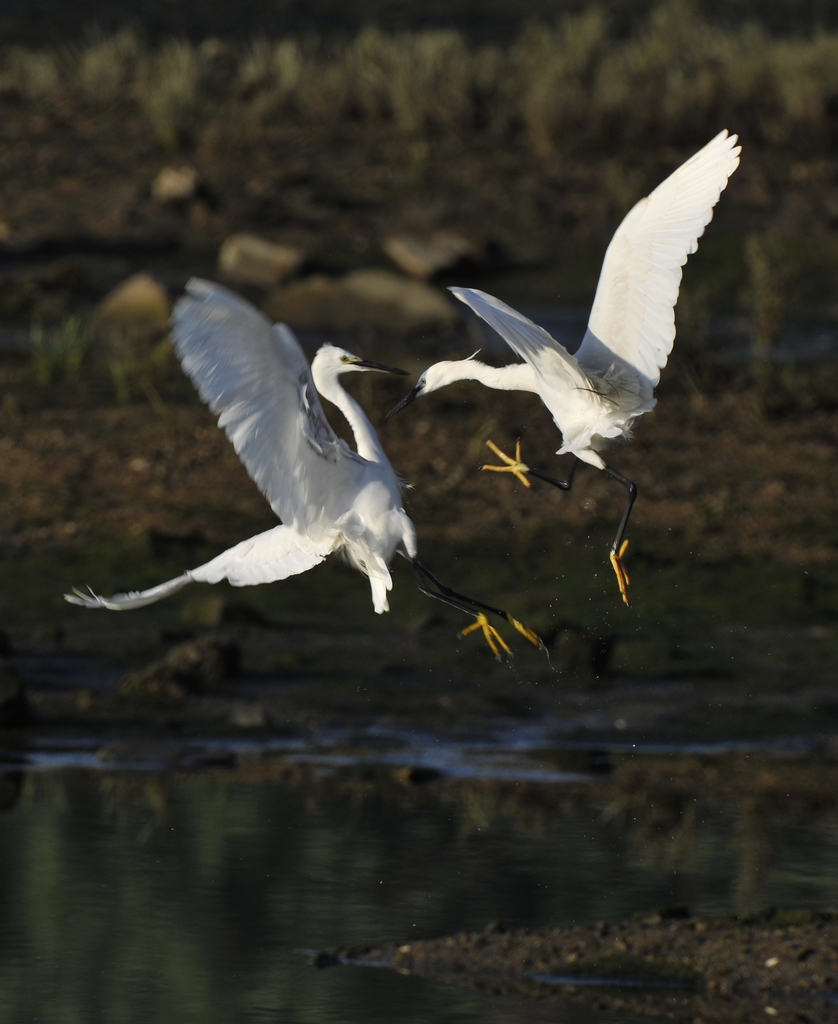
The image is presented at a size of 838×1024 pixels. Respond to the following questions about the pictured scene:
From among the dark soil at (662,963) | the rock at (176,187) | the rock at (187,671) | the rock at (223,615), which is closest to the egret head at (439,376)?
the dark soil at (662,963)

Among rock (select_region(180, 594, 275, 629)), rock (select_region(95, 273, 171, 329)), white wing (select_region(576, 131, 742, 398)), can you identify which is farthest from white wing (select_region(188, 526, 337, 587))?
rock (select_region(95, 273, 171, 329))

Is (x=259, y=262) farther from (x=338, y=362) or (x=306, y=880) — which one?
(x=338, y=362)

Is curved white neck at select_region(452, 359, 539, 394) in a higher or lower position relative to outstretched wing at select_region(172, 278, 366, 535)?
lower

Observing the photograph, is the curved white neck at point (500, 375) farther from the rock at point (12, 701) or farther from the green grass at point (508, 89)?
the green grass at point (508, 89)

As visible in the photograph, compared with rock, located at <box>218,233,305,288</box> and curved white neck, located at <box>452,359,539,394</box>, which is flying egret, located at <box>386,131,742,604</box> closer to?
curved white neck, located at <box>452,359,539,394</box>

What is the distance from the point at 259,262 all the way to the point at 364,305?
1700 mm

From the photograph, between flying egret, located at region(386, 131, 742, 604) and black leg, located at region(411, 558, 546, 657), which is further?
black leg, located at region(411, 558, 546, 657)

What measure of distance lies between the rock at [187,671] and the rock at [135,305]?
8.63m

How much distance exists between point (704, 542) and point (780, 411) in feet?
9.05

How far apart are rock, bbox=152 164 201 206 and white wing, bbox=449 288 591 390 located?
17.8 m

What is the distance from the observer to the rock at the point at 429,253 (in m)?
22.4

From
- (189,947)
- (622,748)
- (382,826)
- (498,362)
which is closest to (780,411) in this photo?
(498,362)

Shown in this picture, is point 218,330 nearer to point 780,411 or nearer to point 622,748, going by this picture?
point 622,748

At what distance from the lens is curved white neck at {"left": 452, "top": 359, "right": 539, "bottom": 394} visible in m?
8.30
